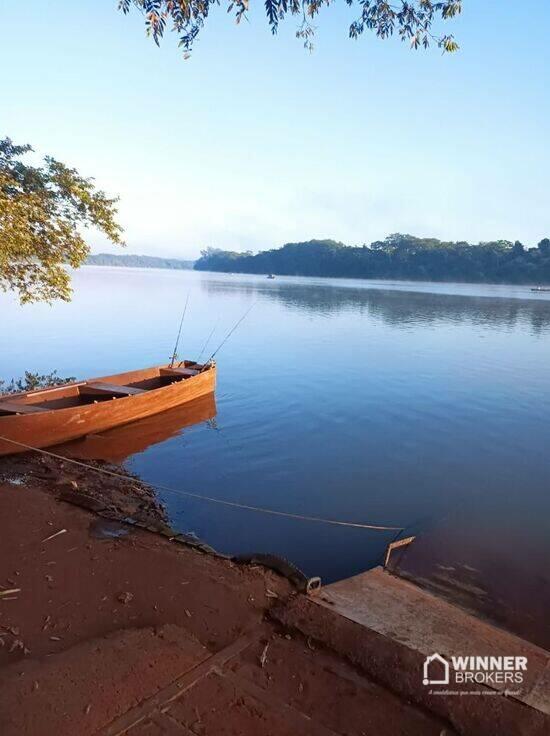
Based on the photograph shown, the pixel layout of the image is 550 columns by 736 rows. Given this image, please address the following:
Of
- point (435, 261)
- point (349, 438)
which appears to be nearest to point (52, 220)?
point (349, 438)

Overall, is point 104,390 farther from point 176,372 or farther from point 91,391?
point 176,372

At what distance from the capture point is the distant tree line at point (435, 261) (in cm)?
12412

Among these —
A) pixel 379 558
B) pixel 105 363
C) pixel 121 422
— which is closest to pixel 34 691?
pixel 379 558

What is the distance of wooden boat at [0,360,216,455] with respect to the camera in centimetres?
992

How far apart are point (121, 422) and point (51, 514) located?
611 centimetres

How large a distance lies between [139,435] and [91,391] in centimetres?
173

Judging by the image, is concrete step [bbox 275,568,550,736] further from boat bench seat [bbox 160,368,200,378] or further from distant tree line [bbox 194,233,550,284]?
distant tree line [bbox 194,233,550,284]

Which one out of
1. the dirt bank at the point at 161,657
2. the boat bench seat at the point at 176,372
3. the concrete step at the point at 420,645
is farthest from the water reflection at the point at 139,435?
the concrete step at the point at 420,645

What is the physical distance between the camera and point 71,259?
44.8ft

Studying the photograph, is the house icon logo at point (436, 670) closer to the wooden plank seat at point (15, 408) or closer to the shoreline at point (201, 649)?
the shoreline at point (201, 649)

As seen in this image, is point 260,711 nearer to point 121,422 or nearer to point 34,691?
point 34,691

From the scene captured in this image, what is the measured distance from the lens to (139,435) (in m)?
12.8

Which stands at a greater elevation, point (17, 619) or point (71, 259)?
point (71, 259)

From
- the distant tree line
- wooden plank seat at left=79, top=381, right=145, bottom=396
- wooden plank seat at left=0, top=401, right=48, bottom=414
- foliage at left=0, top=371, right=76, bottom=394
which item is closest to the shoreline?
wooden plank seat at left=0, top=401, right=48, bottom=414
